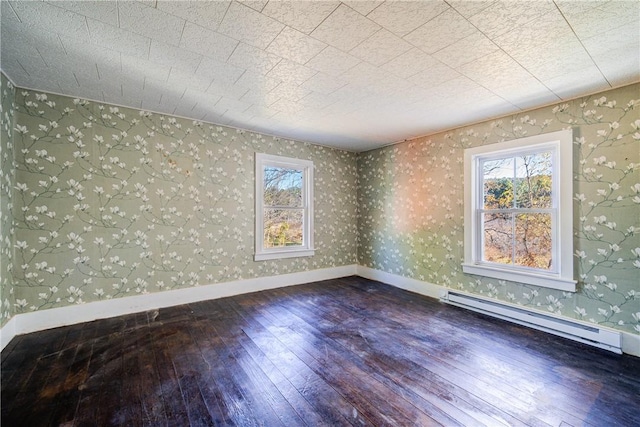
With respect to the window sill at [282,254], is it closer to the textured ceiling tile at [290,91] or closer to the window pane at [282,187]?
the window pane at [282,187]

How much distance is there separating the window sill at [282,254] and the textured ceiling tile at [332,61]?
278 centimetres

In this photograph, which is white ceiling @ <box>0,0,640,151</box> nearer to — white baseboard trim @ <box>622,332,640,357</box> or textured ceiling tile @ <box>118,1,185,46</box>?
textured ceiling tile @ <box>118,1,185,46</box>

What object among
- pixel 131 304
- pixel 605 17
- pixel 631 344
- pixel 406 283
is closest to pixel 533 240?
pixel 631 344

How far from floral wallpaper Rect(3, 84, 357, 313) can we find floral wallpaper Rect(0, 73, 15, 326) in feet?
0.28

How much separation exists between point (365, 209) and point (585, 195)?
300cm

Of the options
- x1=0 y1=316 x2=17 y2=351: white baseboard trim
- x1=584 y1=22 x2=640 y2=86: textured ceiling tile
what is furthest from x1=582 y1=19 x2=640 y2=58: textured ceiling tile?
x1=0 y1=316 x2=17 y2=351: white baseboard trim

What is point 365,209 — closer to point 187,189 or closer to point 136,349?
point 187,189

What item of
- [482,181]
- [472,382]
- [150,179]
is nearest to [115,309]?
[150,179]

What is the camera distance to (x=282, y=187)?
4.43 metres

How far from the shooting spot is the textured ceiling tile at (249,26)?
156 cm

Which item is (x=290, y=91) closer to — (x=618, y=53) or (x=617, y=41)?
(x=617, y=41)

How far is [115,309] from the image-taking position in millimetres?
3008

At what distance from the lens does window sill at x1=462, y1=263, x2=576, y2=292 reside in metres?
2.65

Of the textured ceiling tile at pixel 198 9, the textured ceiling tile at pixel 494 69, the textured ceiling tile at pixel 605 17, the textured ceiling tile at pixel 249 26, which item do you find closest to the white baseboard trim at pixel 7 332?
the textured ceiling tile at pixel 198 9
